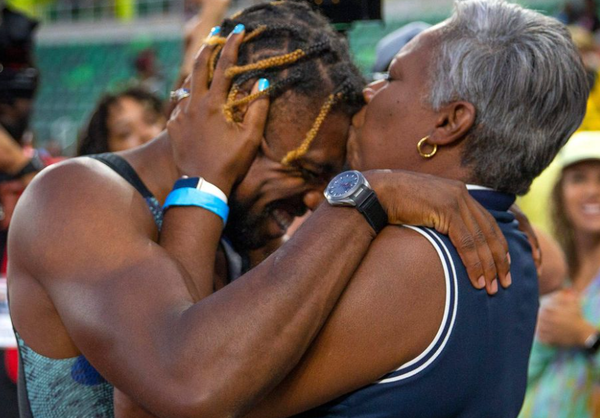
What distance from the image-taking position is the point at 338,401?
72.8 inches

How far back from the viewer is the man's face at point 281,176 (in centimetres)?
221

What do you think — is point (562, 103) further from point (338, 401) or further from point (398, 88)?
point (338, 401)

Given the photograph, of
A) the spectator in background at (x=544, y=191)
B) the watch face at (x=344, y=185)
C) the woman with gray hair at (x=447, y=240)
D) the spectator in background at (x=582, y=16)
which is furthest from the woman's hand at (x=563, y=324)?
the spectator in background at (x=582, y=16)

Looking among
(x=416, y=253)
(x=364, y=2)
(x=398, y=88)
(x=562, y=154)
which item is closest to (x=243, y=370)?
(x=416, y=253)

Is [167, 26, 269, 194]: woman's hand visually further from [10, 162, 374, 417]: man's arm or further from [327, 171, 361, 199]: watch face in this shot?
[327, 171, 361, 199]: watch face

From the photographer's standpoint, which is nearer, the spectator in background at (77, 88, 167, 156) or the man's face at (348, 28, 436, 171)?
the man's face at (348, 28, 436, 171)

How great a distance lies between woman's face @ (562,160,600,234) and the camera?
399cm

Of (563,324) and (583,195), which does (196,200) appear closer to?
(563,324)

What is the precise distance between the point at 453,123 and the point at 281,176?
1.67ft

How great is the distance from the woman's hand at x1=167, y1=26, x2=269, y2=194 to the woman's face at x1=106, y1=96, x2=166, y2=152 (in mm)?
2549

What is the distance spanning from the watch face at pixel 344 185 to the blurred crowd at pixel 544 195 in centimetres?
110

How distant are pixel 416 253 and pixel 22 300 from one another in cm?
97

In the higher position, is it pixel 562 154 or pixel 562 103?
pixel 562 103

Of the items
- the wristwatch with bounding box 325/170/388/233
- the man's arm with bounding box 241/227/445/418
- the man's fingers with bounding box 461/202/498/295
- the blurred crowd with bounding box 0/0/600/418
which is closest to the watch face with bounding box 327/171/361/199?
the wristwatch with bounding box 325/170/388/233
